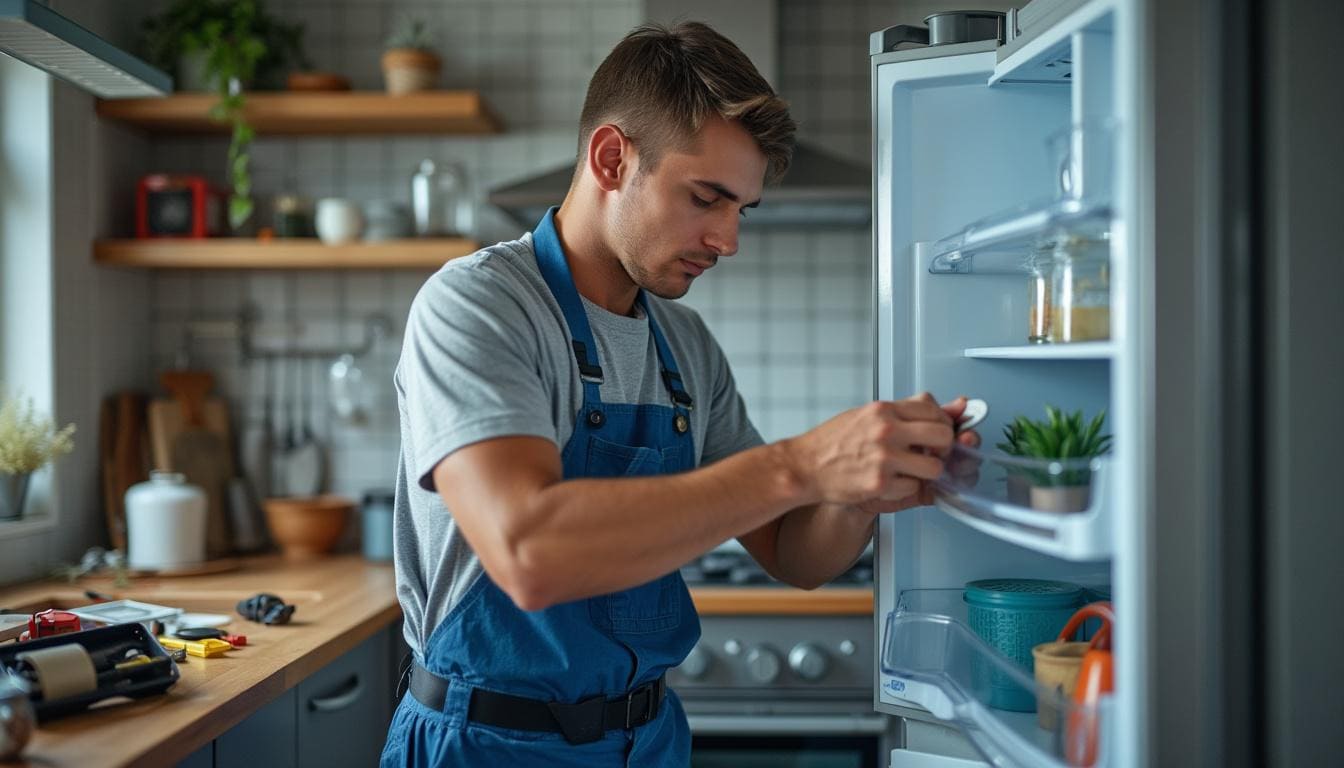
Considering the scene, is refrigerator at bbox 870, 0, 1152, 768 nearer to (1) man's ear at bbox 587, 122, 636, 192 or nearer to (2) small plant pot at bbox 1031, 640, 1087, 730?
(2) small plant pot at bbox 1031, 640, 1087, 730

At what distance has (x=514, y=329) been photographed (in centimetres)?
126

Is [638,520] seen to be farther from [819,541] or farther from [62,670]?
[62,670]

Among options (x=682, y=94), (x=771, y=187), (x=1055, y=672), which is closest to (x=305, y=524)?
(x=771, y=187)

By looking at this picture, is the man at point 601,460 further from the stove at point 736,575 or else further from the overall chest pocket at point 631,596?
the stove at point 736,575

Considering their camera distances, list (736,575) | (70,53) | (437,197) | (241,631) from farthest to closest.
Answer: (437,197), (736,575), (241,631), (70,53)

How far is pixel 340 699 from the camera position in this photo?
2023 millimetres

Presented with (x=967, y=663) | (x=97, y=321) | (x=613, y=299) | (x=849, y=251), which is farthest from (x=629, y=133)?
(x=97, y=321)

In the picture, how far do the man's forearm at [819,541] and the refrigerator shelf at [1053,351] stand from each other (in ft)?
0.83

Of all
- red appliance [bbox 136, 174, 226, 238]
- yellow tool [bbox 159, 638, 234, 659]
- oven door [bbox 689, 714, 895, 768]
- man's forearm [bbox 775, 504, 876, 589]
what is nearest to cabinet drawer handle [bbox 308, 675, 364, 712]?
yellow tool [bbox 159, 638, 234, 659]

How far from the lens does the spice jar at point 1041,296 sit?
4.16ft

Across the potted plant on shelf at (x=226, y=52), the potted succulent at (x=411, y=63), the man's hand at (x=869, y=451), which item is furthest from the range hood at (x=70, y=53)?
the man's hand at (x=869, y=451)

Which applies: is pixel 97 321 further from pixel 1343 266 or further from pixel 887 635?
pixel 1343 266

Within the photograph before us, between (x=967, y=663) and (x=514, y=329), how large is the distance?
69 cm

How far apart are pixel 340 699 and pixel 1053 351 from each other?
4.77ft
